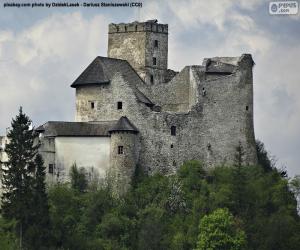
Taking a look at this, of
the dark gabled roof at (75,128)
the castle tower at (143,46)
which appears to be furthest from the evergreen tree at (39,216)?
the castle tower at (143,46)

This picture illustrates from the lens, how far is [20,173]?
95125mm

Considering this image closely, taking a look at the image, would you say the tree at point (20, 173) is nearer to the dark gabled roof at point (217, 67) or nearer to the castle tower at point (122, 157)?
the castle tower at point (122, 157)

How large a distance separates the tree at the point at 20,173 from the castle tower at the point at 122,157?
497cm

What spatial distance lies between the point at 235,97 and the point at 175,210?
26.5 ft

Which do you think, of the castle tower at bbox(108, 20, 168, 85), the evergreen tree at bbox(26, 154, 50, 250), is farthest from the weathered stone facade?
the evergreen tree at bbox(26, 154, 50, 250)

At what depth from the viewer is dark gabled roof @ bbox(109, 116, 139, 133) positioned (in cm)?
9862

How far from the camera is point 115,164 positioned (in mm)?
98250

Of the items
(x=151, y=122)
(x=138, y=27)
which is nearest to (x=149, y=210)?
Answer: (x=151, y=122)

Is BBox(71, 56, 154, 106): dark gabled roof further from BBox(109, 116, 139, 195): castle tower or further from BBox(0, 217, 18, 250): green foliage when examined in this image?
BBox(0, 217, 18, 250): green foliage

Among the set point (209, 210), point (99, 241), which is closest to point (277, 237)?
point (209, 210)

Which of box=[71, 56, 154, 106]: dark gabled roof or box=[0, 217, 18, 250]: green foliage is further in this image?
box=[71, 56, 154, 106]: dark gabled roof

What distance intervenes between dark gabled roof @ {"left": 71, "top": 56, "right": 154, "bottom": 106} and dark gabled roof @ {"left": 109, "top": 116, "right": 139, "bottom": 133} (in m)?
2.01

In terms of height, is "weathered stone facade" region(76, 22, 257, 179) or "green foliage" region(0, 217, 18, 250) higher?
"weathered stone facade" region(76, 22, 257, 179)

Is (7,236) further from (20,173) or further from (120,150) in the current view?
(120,150)
